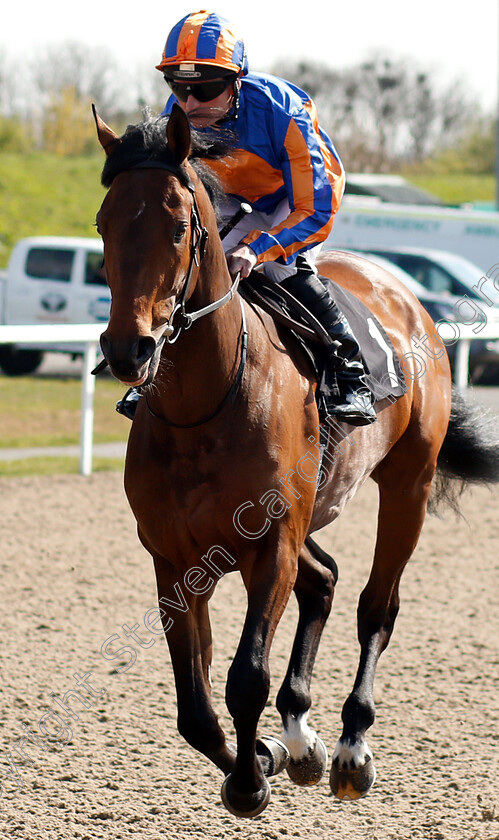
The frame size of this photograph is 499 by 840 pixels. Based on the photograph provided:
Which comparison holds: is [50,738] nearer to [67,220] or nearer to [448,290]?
[448,290]

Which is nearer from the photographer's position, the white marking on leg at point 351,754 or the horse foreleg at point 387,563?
the white marking on leg at point 351,754

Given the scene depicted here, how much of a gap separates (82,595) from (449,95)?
46.6 meters

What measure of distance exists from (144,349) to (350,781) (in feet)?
6.36

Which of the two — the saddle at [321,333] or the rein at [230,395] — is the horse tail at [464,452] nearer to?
the saddle at [321,333]

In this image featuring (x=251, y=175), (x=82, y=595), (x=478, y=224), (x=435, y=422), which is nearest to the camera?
(x=251, y=175)

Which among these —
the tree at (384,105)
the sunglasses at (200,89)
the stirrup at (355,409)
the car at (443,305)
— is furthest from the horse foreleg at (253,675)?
the tree at (384,105)

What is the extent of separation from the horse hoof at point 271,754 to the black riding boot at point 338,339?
1141mm

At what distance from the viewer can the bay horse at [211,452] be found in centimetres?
265

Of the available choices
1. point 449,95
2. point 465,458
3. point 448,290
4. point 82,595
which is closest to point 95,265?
point 448,290

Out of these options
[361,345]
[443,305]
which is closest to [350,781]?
[361,345]

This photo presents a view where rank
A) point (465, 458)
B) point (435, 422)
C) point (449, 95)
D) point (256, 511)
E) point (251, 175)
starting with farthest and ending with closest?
1. point (449, 95)
2. point (465, 458)
3. point (435, 422)
4. point (251, 175)
5. point (256, 511)

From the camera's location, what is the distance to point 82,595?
5906 millimetres

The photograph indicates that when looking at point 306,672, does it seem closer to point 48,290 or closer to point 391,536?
point 391,536

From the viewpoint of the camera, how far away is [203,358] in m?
3.07
